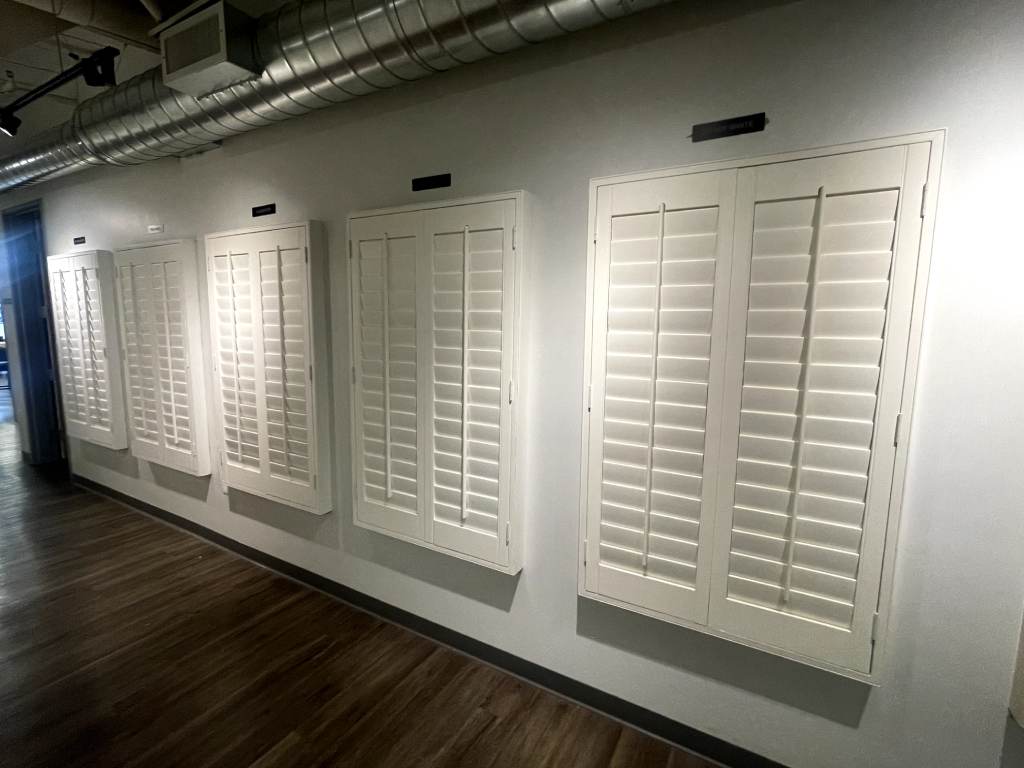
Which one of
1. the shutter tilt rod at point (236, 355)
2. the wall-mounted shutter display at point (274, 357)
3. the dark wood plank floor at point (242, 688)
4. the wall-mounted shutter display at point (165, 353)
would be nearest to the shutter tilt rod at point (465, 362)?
the dark wood plank floor at point (242, 688)

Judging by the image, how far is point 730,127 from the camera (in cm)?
146

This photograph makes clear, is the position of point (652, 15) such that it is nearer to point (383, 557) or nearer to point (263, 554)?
point (383, 557)

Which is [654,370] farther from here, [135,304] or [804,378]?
[135,304]

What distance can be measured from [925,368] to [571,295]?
1071 millimetres

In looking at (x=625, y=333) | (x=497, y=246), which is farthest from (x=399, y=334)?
(x=625, y=333)

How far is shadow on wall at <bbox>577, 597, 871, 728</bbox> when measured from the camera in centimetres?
Answer: 146

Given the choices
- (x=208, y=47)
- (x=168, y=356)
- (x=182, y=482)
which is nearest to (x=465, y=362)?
(x=208, y=47)

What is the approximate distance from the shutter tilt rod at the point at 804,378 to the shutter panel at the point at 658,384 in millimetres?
216

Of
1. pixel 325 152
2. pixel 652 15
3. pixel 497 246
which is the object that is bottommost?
pixel 497 246

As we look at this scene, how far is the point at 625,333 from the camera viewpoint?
5.20ft

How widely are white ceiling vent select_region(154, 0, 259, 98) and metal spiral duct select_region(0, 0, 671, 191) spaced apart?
58 millimetres

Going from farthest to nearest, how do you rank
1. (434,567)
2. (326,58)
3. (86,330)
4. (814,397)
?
(86,330)
(434,567)
(326,58)
(814,397)

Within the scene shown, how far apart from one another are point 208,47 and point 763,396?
2.38 m

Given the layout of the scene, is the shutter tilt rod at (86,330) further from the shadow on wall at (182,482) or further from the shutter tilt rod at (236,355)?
the shutter tilt rod at (236,355)
